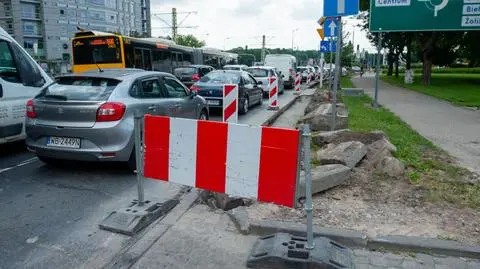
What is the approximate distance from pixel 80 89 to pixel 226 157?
10.7ft

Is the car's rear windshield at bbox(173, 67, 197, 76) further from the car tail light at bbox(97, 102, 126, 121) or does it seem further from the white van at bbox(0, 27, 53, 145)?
the car tail light at bbox(97, 102, 126, 121)

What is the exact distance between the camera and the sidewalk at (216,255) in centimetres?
340

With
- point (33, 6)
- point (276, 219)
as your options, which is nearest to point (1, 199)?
point (276, 219)

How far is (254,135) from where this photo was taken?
11.6ft

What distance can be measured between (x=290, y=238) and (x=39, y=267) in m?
2.19

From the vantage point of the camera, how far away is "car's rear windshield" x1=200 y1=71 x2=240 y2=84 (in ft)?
44.3

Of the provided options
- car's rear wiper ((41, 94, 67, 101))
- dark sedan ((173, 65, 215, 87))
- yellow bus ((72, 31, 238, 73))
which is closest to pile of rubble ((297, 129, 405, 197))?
car's rear wiper ((41, 94, 67, 101))

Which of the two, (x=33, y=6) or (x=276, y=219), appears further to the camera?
(x=33, y=6)

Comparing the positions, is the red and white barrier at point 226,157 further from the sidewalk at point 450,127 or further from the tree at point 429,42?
the tree at point 429,42

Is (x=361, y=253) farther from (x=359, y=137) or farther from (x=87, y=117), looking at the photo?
(x=87, y=117)

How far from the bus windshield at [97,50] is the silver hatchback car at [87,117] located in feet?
37.9

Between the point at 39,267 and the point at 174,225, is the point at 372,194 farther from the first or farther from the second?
the point at 39,267

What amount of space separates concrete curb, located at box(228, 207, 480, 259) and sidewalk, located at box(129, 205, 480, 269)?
0.24ft

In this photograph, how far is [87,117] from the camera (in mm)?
Answer: 5656
